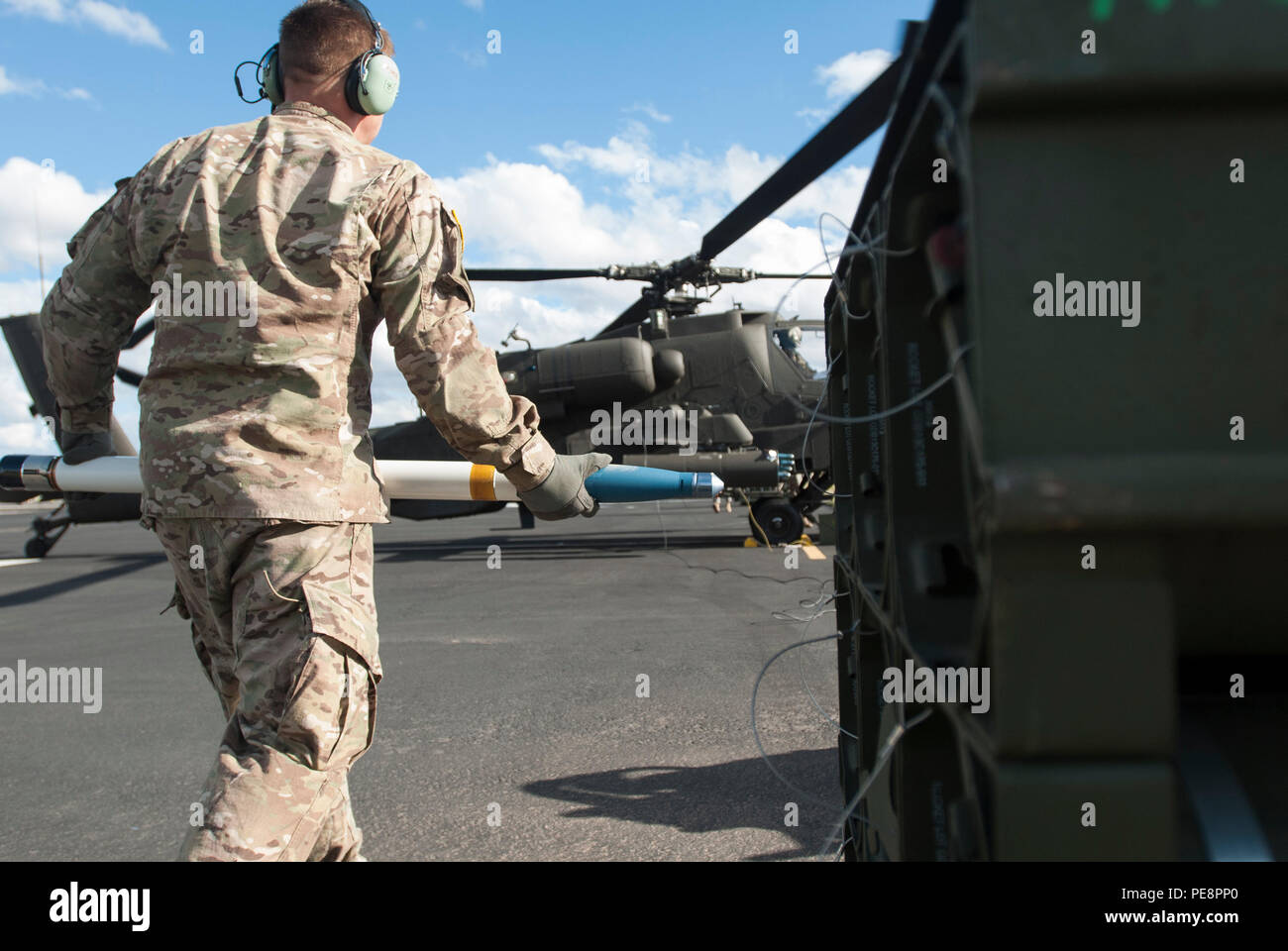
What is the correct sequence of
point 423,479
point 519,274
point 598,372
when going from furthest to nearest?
point 598,372 → point 519,274 → point 423,479

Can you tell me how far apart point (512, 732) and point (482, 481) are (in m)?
1.62

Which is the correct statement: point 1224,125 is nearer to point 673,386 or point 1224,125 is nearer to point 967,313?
point 967,313

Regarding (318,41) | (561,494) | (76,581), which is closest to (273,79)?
(318,41)

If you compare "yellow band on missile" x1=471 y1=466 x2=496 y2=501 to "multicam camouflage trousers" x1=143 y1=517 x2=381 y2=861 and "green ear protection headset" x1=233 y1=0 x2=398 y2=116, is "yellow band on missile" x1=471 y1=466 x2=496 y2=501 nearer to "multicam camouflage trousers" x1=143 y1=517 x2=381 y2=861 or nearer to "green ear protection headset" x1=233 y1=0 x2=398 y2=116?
"multicam camouflage trousers" x1=143 y1=517 x2=381 y2=861

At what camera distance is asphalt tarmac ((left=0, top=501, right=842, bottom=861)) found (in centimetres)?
262

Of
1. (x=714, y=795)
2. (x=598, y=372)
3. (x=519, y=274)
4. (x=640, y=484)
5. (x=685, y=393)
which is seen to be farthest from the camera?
(x=685, y=393)

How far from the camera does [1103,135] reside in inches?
36.6

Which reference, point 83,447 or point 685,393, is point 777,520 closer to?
point 685,393

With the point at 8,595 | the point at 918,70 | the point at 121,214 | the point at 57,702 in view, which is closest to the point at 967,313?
the point at 918,70

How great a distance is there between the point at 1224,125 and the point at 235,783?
5.73ft

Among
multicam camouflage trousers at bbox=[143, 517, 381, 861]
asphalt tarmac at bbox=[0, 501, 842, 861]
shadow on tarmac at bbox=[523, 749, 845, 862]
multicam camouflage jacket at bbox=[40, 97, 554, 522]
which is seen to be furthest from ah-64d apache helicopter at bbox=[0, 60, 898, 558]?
multicam camouflage trousers at bbox=[143, 517, 381, 861]

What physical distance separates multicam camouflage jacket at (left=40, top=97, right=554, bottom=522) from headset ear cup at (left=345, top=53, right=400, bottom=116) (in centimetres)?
11

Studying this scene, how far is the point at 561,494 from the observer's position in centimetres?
214

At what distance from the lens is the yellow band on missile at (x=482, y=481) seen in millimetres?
2357
